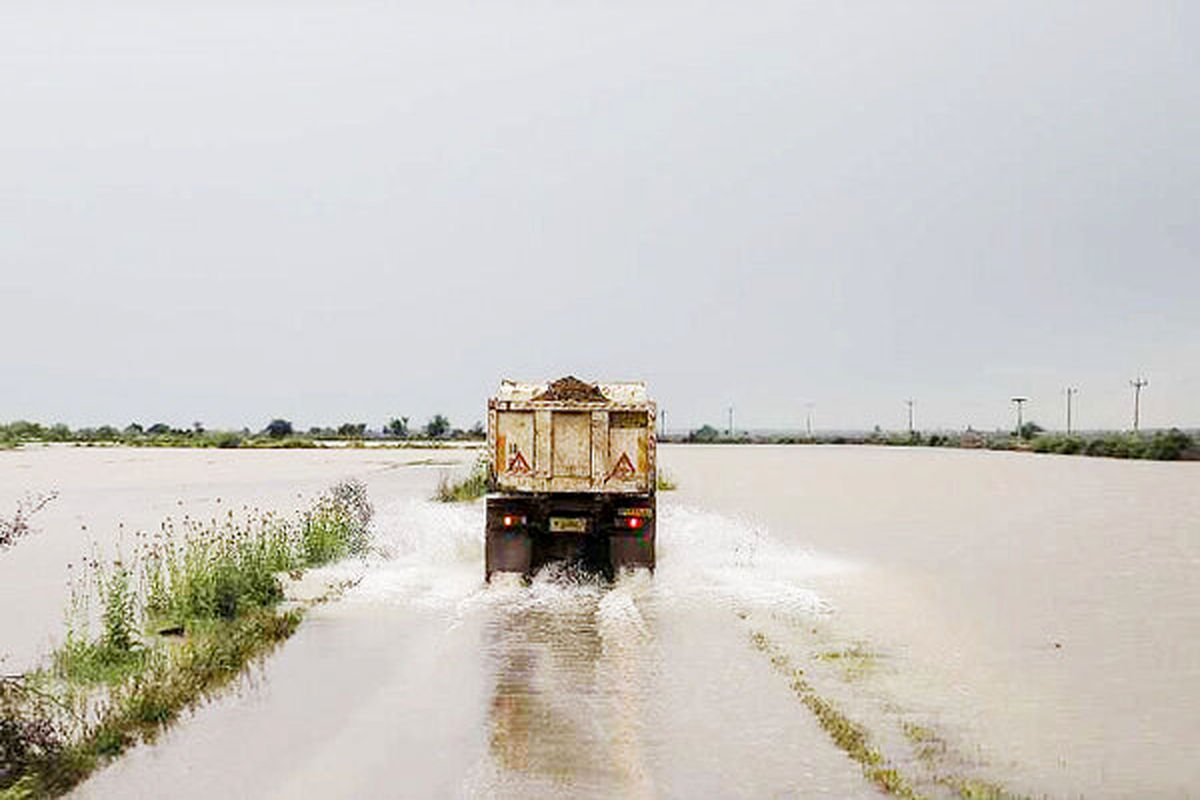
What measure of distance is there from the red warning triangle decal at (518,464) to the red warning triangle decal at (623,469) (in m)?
1.27

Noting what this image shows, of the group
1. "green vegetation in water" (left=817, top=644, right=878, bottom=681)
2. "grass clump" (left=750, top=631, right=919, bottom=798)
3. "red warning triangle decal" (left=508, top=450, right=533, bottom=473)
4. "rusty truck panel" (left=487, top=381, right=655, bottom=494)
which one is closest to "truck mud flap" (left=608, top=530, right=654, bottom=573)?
"rusty truck panel" (left=487, top=381, right=655, bottom=494)

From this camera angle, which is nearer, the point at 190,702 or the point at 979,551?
the point at 190,702

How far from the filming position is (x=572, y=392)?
71.7ft

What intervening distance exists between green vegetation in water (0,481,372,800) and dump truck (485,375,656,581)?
3.71 metres

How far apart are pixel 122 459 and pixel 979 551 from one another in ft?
252

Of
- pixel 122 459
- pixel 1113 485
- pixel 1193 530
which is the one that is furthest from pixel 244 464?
pixel 1193 530

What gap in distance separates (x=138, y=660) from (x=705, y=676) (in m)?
5.98

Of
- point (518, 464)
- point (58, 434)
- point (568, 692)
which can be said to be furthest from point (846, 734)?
point (58, 434)

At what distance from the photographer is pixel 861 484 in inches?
2621

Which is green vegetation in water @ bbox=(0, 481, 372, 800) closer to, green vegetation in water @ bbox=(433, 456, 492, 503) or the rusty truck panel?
the rusty truck panel

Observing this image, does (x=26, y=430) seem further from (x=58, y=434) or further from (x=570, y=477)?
(x=570, y=477)

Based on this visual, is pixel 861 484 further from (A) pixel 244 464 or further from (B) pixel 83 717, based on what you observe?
(B) pixel 83 717

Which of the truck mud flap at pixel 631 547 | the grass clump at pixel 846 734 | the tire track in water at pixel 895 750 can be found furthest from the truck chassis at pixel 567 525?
the tire track in water at pixel 895 750

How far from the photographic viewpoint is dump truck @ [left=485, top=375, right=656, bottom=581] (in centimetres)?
2094
